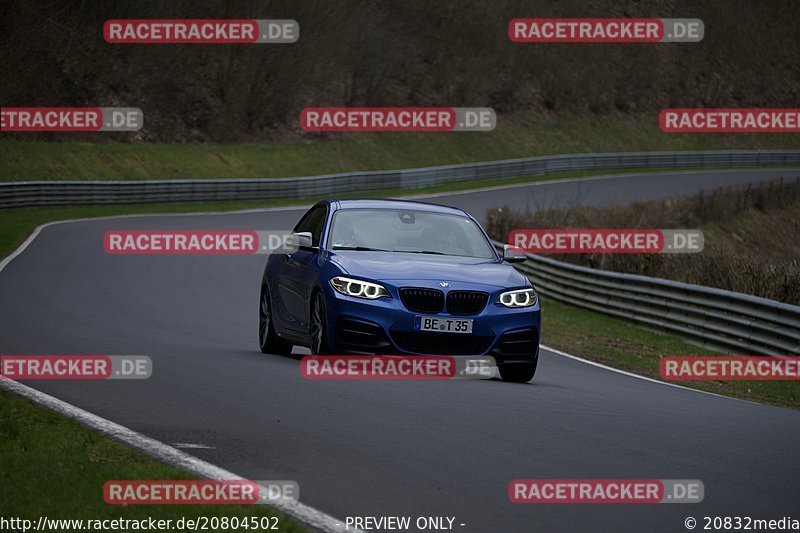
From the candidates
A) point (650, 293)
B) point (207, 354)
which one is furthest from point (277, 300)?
point (650, 293)

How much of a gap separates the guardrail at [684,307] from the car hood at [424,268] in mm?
7193

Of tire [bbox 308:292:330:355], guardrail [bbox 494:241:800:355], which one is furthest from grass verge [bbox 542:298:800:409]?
tire [bbox 308:292:330:355]

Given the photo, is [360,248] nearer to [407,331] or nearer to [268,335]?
[407,331]

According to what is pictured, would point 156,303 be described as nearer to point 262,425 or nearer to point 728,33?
point 262,425

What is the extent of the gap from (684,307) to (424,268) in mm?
10712

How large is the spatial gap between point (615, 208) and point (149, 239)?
1408 centimetres

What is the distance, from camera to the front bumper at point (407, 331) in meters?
11.3

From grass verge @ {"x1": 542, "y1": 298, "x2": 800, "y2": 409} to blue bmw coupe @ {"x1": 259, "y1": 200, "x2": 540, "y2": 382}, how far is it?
378 centimetres

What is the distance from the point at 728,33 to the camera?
93125mm

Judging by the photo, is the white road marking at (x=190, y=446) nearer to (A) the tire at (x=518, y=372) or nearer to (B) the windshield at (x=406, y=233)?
(A) the tire at (x=518, y=372)

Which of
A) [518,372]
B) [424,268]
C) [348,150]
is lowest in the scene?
[518,372]

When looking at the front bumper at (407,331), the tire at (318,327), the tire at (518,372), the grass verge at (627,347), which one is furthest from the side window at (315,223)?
the grass verge at (627,347)

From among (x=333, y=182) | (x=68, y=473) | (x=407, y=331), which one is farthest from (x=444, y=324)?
(x=333, y=182)

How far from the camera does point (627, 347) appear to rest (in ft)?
64.6
